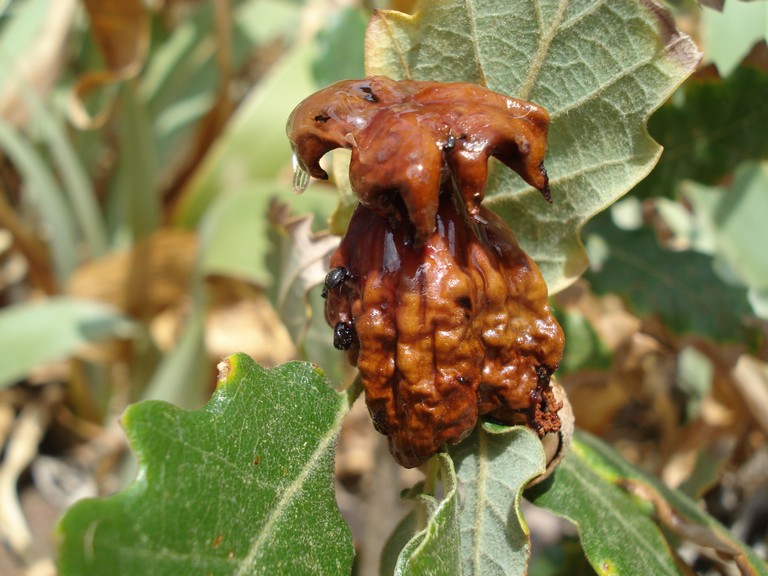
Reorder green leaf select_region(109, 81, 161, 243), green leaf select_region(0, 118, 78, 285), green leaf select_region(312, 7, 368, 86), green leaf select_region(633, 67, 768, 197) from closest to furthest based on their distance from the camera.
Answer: green leaf select_region(633, 67, 768, 197)
green leaf select_region(312, 7, 368, 86)
green leaf select_region(0, 118, 78, 285)
green leaf select_region(109, 81, 161, 243)

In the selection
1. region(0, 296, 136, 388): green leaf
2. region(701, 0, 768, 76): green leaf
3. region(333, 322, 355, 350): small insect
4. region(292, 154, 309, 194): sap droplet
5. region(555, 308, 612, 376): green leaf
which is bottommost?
region(0, 296, 136, 388): green leaf

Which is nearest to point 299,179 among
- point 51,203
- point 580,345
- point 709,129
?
point 580,345

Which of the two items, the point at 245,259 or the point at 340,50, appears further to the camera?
the point at 245,259

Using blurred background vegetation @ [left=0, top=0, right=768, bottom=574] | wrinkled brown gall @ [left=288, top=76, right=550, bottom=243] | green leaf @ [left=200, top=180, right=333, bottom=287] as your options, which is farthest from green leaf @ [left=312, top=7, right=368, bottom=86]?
wrinkled brown gall @ [left=288, top=76, right=550, bottom=243]

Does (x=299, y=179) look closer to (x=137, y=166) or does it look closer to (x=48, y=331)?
(x=48, y=331)

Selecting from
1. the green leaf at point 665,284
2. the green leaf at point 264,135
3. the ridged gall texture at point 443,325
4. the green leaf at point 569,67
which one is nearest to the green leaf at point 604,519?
the ridged gall texture at point 443,325

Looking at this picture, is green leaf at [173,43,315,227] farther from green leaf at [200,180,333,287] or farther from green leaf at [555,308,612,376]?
green leaf at [555,308,612,376]
